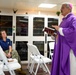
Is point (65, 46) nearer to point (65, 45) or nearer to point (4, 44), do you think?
point (65, 45)

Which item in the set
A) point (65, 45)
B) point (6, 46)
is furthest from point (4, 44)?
point (65, 45)

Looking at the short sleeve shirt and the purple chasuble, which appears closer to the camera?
the purple chasuble

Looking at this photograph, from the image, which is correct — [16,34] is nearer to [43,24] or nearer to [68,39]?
[43,24]

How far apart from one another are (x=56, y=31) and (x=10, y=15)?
347 centimetres

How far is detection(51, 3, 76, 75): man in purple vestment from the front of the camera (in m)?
2.48

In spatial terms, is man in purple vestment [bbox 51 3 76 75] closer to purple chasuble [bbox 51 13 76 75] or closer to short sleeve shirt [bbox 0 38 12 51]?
purple chasuble [bbox 51 13 76 75]

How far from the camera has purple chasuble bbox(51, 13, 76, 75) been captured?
2480 millimetres

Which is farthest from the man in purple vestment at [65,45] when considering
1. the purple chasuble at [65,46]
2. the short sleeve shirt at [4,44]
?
the short sleeve shirt at [4,44]

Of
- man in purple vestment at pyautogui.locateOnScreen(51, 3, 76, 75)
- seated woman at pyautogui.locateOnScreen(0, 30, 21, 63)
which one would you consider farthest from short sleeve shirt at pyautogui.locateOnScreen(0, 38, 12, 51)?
man in purple vestment at pyautogui.locateOnScreen(51, 3, 76, 75)

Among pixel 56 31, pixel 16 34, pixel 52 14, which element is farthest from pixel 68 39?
pixel 52 14

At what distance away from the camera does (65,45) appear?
8.49ft

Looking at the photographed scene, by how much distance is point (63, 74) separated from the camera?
2.61 m

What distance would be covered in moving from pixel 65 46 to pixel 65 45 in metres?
0.01

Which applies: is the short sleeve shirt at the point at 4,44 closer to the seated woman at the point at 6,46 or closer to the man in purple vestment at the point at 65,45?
the seated woman at the point at 6,46
